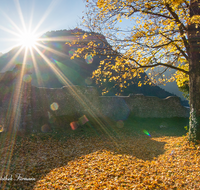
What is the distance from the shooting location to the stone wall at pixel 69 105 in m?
10.5

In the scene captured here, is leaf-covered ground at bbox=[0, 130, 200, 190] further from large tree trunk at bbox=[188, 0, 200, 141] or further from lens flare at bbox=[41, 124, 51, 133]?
lens flare at bbox=[41, 124, 51, 133]

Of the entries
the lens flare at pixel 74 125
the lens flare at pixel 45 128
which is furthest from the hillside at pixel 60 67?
the lens flare at pixel 45 128

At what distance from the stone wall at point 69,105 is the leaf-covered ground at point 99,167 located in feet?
8.46

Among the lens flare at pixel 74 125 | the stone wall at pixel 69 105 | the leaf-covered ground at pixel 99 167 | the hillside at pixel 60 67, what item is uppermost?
the hillside at pixel 60 67

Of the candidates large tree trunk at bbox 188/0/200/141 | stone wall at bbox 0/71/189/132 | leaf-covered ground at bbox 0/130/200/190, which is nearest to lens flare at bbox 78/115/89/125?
stone wall at bbox 0/71/189/132

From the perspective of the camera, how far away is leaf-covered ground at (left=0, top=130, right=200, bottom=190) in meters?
4.69

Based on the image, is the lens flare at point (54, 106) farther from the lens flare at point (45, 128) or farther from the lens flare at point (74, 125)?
the lens flare at point (45, 128)

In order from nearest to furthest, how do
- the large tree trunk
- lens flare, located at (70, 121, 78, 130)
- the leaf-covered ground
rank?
the leaf-covered ground, the large tree trunk, lens flare, located at (70, 121, 78, 130)

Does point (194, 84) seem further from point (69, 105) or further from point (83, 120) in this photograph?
point (69, 105)

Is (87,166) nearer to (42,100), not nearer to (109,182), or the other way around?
(109,182)

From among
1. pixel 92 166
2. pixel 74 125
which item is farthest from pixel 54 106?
pixel 92 166

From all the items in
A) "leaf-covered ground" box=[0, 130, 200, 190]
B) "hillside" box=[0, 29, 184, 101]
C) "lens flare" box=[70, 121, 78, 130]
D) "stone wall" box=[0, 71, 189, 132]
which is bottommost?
"leaf-covered ground" box=[0, 130, 200, 190]

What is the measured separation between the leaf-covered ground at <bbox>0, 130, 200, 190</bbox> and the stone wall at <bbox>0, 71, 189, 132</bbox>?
8.46ft

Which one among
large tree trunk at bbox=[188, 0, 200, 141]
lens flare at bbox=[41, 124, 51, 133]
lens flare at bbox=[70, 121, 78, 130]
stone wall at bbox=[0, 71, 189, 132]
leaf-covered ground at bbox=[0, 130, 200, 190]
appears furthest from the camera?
lens flare at bbox=[70, 121, 78, 130]
